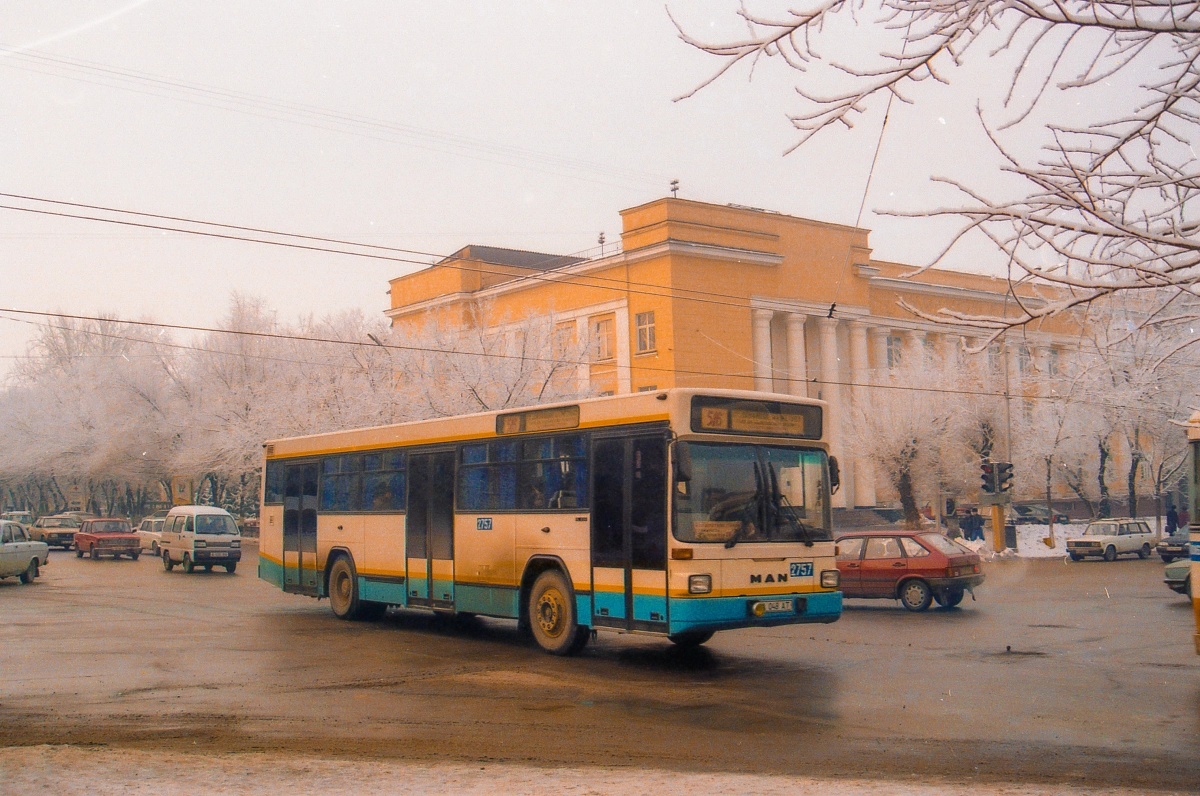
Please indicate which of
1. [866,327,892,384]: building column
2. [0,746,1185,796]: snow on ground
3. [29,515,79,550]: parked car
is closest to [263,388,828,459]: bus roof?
[0,746,1185,796]: snow on ground

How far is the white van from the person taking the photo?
3502 centimetres

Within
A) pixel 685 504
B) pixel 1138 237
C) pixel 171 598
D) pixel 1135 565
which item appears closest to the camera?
pixel 1138 237

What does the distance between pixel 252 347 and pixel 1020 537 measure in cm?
3841

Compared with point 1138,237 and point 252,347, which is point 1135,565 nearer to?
point 1138,237

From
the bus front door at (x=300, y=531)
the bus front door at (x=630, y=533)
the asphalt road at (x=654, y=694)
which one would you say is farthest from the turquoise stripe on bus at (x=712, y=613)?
the bus front door at (x=300, y=531)

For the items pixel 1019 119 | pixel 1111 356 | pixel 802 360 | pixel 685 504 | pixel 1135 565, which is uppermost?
pixel 802 360

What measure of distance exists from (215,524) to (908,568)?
23.5 meters

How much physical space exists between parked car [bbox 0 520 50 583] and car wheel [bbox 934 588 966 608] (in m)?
21.9

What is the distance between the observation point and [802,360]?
58.2 metres

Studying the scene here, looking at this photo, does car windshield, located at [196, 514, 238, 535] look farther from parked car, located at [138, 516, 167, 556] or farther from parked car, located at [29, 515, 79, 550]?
parked car, located at [29, 515, 79, 550]

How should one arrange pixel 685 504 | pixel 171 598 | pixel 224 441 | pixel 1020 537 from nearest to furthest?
pixel 685 504 < pixel 171 598 < pixel 1020 537 < pixel 224 441

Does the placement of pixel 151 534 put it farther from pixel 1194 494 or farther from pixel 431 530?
pixel 1194 494

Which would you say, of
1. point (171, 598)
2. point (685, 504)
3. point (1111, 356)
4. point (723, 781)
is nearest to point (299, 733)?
point (723, 781)

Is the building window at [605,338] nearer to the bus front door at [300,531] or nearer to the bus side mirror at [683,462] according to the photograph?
the bus front door at [300,531]
